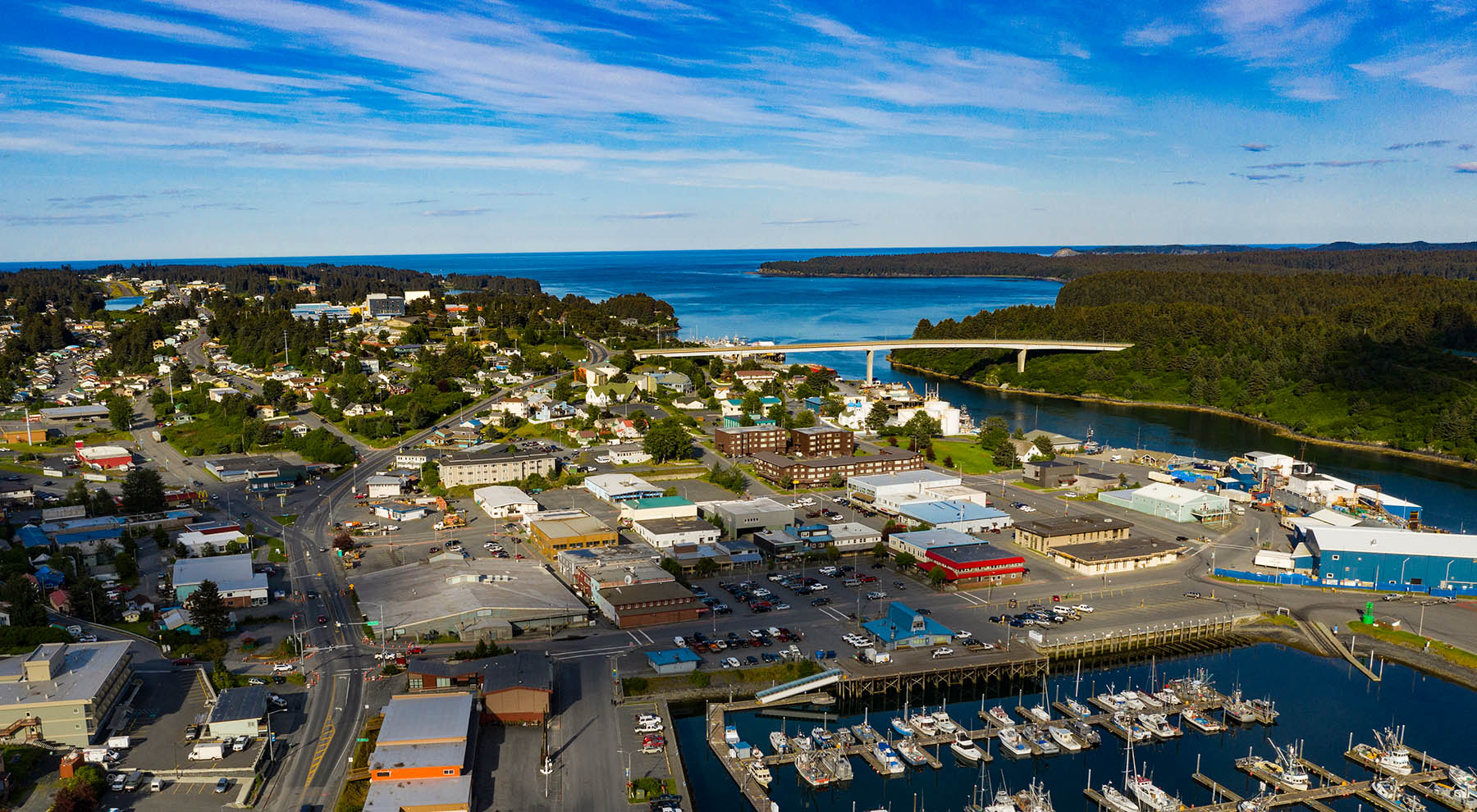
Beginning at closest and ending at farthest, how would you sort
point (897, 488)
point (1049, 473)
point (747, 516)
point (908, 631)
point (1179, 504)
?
point (908, 631), point (747, 516), point (1179, 504), point (897, 488), point (1049, 473)

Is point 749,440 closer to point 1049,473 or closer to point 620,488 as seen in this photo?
point 620,488

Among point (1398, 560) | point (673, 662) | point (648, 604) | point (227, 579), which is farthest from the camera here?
point (1398, 560)

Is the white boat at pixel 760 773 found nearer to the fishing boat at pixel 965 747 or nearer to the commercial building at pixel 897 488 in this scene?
the fishing boat at pixel 965 747

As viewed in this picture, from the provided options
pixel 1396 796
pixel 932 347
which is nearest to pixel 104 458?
pixel 1396 796

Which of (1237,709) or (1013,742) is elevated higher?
(1237,709)

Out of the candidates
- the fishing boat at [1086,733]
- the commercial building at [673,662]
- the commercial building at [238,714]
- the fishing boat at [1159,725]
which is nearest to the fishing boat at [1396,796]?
the fishing boat at [1159,725]

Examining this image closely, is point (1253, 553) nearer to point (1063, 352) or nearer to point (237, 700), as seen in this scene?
point (237, 700)
